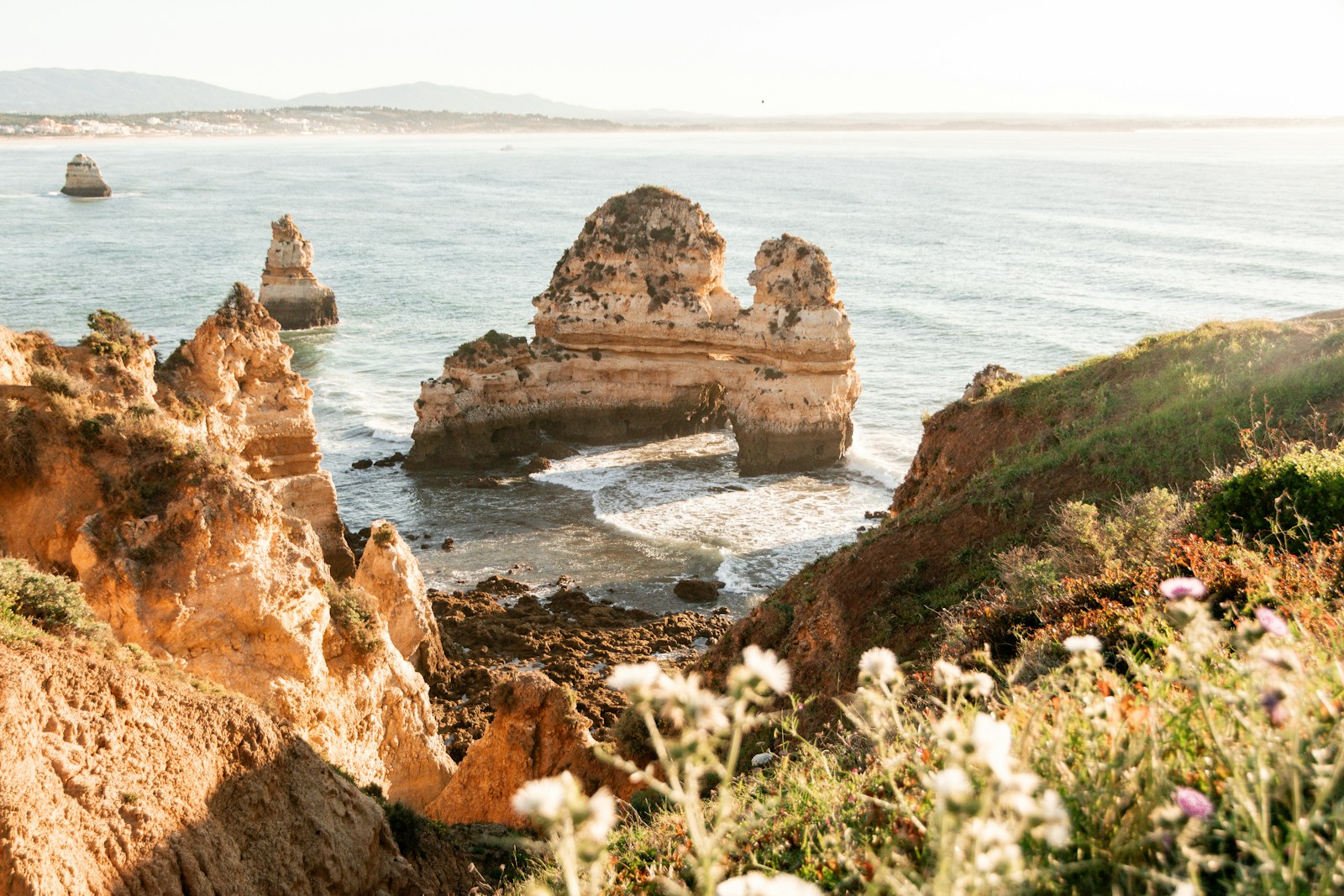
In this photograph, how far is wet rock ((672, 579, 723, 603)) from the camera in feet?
84.0

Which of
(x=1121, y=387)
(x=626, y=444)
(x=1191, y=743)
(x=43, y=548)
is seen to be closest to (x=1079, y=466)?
(x=1121, y=387)

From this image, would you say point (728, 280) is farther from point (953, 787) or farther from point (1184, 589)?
point (953, 787)

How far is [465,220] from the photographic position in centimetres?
10894

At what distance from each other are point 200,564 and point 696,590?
15.7 metres

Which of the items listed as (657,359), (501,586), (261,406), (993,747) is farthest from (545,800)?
(657,359)

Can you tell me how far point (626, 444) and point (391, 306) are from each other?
33.9 m

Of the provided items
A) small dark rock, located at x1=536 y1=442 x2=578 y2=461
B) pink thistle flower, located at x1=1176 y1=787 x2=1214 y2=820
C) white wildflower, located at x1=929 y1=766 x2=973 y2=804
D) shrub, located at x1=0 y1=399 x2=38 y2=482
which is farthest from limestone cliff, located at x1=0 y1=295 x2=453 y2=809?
small dark rock, located at x1=536 y1=442 x2=578 y2=461

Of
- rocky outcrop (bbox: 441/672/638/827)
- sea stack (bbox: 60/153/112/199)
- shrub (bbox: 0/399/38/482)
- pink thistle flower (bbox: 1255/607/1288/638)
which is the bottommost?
rocky outcrop (bbox: 441/672/638/827)

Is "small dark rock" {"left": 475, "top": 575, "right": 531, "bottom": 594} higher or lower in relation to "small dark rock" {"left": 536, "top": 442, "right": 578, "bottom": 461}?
lower

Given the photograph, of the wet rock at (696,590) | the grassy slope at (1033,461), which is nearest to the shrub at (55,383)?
the grassy slope at (1033,461)

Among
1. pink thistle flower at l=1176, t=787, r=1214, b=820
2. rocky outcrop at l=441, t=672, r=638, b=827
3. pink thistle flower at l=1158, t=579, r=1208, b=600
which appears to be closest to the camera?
pink thistle flower at l=1176, t=787, r=1214, b=820

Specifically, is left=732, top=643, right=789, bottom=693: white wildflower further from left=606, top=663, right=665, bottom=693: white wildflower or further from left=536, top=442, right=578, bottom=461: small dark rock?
left=536, top=442, right=578, bottom=461: small dark rock

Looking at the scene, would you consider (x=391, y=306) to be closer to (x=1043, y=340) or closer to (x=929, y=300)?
(x=929, y=300)

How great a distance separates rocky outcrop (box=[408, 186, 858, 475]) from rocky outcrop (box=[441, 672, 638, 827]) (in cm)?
2314
